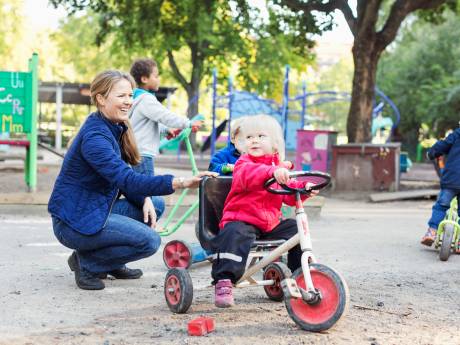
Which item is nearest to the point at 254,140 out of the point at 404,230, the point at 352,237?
the point at 352,237

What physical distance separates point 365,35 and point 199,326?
1361cm

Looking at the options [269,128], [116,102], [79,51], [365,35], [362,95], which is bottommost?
[269,128]

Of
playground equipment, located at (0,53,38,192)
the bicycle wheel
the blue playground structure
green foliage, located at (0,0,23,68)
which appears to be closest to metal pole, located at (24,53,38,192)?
playground equipment, located at (0,53,38,192)

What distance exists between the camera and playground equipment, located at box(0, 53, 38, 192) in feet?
34.9

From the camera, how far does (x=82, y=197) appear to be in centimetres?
486

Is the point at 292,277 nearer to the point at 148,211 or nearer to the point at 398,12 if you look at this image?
the point at 148,211

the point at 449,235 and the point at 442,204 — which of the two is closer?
the point at 449,235

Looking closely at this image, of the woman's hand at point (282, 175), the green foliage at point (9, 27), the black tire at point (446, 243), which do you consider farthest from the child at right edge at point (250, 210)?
the green foliage at point (9, 27)

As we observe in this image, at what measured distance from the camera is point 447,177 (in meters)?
7.67

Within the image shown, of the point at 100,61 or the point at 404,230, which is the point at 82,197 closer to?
the point at 404,230

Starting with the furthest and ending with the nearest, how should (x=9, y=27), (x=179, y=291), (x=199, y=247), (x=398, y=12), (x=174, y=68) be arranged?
(x=9, y=27)
(x=174, y=68)
(x=398, y=12)
(x=199, y=247)
(x=179, y=291)

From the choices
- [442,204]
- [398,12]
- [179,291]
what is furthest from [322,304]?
[398,12]

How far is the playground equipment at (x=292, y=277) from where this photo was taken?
3.99m

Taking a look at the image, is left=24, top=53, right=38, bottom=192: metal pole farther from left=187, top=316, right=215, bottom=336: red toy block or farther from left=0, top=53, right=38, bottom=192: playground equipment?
left=187, top=316, right=215, bottom=336: red toy block
